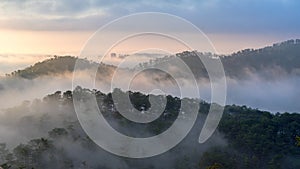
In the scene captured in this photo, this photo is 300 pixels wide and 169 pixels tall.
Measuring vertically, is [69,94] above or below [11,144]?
above

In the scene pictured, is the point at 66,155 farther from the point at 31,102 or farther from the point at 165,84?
the point at 165,84

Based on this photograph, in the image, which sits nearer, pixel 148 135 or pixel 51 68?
pixel 148 135

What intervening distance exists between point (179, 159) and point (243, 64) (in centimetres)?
14340

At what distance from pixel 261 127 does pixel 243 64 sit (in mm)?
135127

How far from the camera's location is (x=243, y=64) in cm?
19888

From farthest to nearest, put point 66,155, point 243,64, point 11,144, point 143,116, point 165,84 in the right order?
point 243,64
point 165,84
point 143,116
point 11,144
point 66,155

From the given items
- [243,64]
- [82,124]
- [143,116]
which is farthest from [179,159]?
[243,64]

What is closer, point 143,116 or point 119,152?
point 119,152

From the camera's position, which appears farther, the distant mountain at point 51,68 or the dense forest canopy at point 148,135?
the distant mountain at point 51,68

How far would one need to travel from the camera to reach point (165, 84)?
3504 inches

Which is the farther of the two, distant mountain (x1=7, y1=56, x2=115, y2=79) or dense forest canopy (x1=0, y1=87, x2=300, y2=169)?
distant mountain (x1=7, y1=56, x2=115, y2=79)

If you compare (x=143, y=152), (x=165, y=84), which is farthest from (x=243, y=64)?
(x=143, y=152)

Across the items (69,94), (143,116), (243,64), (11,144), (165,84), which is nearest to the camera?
(11,144)

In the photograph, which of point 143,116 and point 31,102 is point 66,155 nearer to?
point 143,116
